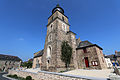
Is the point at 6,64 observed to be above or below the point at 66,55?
below

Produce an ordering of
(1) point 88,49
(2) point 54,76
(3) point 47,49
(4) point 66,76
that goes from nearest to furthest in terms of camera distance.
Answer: (4) point 66,76
(2) point 54,76
(1) point 88,49
(3) point 47,49

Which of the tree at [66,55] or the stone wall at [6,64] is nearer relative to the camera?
the tree at [66,55]

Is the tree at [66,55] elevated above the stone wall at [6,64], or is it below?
above

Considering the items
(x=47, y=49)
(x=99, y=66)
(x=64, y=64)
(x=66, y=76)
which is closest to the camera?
(x=66, y=76)

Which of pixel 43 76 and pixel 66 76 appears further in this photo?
pixel 43 76

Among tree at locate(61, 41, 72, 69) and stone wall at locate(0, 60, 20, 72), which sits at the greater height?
tree at locate(61, 41, 72, 69)

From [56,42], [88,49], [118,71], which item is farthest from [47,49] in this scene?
[118,71]

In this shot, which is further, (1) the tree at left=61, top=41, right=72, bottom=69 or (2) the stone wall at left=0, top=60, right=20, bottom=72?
(2) the stone wall at left=0, top=60, right=20, bottom=72

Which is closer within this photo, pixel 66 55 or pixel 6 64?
pixel 66 55

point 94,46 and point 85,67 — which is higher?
point 94,46

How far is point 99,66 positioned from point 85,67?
2902 millimetres

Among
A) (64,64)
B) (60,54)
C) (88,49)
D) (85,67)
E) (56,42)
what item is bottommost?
(85,67)

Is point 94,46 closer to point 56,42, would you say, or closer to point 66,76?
point 56,42

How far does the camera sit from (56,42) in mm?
13812
